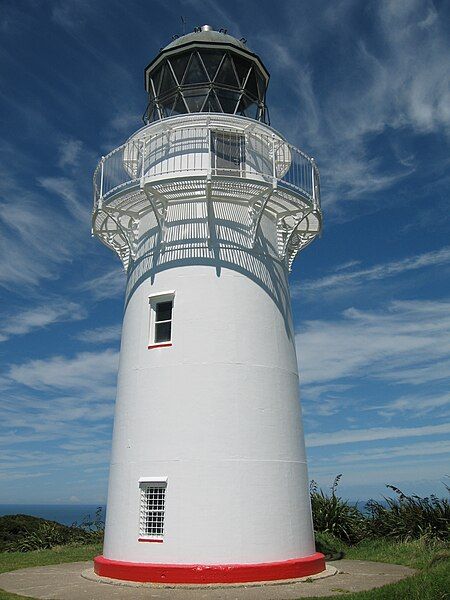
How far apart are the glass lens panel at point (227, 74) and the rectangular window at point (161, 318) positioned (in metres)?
5.93

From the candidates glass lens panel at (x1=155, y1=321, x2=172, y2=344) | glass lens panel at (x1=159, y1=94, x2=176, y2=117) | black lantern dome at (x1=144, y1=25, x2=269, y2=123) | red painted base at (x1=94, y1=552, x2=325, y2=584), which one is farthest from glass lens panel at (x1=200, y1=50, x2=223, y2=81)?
red painted base at (x1=94, y1=552, x2=325, y2=584)

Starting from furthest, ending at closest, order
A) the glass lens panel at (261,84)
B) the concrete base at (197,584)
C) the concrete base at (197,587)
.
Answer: the glass lens panel at (261,84) → the concrete base at (197,584) → the concrete base at (197,587)

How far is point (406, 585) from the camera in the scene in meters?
9.48

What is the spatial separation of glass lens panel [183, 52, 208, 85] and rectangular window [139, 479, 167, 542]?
9.87 meters

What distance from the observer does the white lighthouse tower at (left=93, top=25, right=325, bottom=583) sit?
1223 centimetres

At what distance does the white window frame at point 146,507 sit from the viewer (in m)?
12.4

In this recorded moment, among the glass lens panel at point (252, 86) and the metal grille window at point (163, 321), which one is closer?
the metal grille window at point (163, 321)

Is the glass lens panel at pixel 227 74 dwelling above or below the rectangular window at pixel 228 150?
above

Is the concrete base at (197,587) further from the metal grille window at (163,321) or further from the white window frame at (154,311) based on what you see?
the metal grille window at (163,321)

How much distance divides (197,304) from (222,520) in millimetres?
4594

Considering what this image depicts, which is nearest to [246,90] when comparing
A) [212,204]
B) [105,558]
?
[212,204]

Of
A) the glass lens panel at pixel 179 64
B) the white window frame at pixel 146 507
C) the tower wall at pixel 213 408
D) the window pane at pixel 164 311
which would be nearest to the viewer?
the tower wall at pixel 213 408

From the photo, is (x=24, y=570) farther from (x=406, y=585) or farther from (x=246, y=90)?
(x=246, y=90)

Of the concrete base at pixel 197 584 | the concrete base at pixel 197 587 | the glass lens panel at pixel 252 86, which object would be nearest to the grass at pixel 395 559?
the concrete base at pixel 197 587
